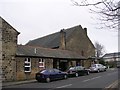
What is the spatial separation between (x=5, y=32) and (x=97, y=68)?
21974 mm

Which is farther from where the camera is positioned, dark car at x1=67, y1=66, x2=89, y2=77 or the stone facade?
dark car at x1=67, y1=66, x2=89, y2=77

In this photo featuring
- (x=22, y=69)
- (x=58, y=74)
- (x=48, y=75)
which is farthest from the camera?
(x=22, y=69)

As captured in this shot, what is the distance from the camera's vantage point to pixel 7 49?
98.4 feet

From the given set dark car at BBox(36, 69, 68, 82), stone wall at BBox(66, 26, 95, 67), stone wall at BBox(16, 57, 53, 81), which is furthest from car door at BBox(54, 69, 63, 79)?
stone wall at BBox(66, 26, 95, 67)

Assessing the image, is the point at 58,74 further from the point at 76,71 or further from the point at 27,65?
the point at 76,71

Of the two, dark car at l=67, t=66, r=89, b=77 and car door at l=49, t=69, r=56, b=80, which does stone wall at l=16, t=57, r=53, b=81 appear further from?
car door at l=49, t=69, r=56, b=80

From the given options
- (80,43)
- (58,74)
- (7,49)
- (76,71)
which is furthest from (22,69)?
(80,43)

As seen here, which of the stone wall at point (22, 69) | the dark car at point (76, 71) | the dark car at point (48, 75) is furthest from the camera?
the dark car at point (76, 71)

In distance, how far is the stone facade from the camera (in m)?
29.4

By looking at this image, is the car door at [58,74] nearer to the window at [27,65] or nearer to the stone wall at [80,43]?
the window at [27,65]

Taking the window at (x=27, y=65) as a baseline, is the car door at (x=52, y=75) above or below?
below

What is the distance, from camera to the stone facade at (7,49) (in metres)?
29.4

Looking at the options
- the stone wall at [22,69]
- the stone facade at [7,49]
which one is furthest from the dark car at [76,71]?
the stone facade at [7,49]

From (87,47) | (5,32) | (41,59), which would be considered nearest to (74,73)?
(41,59)
